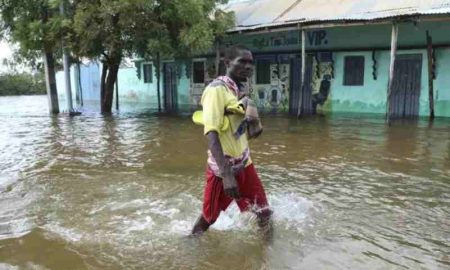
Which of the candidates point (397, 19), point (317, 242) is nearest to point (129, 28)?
point (397, 19)

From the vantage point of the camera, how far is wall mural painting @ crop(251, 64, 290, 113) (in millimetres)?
18219

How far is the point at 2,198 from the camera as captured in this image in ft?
18.9

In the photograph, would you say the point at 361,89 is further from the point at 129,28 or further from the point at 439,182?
the point at 439,182

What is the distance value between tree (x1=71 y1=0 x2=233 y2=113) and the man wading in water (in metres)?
10.9

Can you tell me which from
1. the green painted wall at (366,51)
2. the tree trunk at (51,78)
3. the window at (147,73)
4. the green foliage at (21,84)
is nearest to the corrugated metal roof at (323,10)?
the green painted wall at (366,51)

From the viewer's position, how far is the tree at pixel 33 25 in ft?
50.5

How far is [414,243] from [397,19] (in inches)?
343

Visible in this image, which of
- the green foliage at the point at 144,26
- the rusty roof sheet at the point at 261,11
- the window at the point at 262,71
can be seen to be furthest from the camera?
the window at the point at 262,71

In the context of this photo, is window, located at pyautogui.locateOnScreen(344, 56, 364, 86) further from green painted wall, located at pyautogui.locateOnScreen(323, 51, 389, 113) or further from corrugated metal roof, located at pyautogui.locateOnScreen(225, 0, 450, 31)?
corrugated metal roof, located at pyautogui.locateOnScreen(225, 0, 450, 31)

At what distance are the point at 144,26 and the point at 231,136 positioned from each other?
1180 cm

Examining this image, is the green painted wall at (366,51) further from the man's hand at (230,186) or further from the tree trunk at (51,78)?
the man's hand at (230,186)

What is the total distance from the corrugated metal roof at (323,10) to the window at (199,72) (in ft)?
11.0

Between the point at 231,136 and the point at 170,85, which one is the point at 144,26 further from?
the point at 231,136

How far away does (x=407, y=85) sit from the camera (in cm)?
1486
